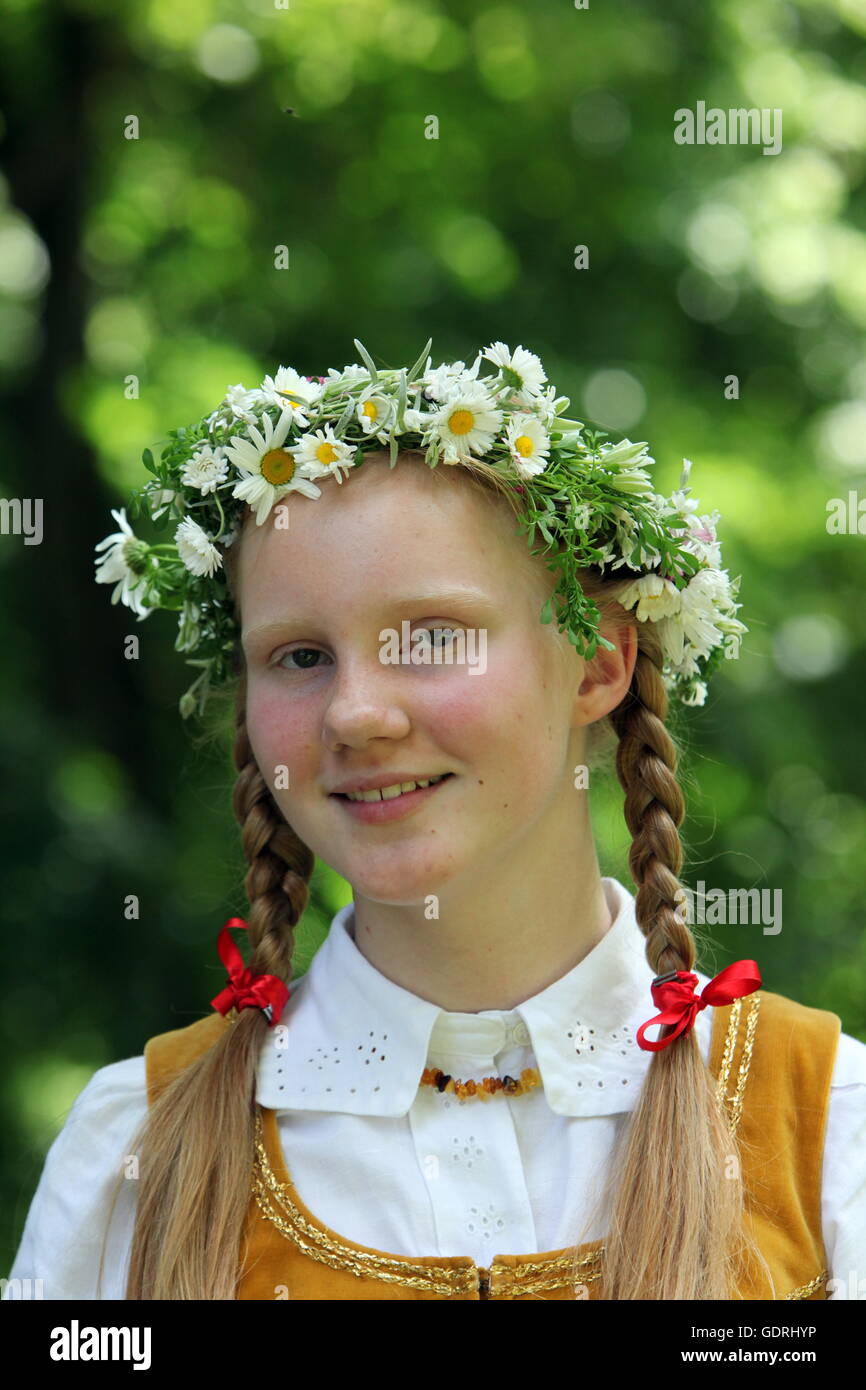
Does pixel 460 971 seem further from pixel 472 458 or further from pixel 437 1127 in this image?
pixel 472 458

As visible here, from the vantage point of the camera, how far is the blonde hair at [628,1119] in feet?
6.06

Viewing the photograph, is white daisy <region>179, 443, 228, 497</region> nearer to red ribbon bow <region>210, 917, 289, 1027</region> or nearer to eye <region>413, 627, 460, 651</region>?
eye <region>413, 627, 460, 651</region>

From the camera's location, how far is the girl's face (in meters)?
1.85

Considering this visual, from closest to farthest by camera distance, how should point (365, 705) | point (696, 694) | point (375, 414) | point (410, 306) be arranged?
point (365, 705), point (375, 414), point (696, 694), point (410, 306)

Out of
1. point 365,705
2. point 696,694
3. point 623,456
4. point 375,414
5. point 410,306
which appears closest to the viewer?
point 365,705

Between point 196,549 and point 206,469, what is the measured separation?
11cm

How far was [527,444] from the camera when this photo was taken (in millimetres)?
1943

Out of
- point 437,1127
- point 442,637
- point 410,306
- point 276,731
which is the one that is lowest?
point 437,1127

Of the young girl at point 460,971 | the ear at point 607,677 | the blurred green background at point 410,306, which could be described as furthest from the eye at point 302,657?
the blurred green background at point 410,306

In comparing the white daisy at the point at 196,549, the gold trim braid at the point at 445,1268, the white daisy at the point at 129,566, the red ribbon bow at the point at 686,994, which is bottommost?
the gold trim braid at the point at 445,1268

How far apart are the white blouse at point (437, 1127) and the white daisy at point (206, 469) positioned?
680mm

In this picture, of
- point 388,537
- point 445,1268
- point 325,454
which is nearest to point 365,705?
point 388,537

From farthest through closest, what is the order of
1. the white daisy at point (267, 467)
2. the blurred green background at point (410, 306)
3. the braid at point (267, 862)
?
the blurred green background at point (410, 306) → the braid at point (267, 862) → the white daisy at point (267, 467)

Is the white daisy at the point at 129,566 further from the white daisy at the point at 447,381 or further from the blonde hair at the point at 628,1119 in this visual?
the white daisy at the point at 447,381
